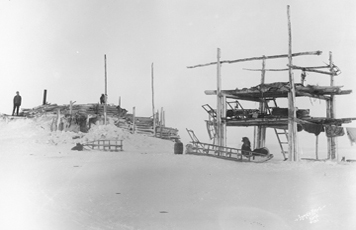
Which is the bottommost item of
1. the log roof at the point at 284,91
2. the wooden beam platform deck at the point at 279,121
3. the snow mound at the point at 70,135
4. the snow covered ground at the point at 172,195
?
the snow covered ground at the point at 172,195

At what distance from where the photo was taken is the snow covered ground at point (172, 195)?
33.0 ft

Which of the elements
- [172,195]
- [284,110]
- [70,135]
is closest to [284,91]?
[284,110]

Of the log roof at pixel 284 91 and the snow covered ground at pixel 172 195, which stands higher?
the log roof at pixel 284 91

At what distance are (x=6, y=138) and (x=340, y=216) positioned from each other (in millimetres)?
24524

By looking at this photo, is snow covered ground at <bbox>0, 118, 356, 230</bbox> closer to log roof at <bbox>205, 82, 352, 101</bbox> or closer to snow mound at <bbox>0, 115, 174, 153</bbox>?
log roof at <bbox>205, 82, 352, 101</bbox>

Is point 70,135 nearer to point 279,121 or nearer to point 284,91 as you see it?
point 279,121

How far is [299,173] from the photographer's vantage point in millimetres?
16422

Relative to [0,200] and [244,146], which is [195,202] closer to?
[0,200]

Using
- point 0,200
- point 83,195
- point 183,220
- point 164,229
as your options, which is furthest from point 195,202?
point 0,200

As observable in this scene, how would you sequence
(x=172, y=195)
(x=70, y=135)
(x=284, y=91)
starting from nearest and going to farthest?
(x=172, y=195)
(x=284, y=91)
(x=70, y=135)

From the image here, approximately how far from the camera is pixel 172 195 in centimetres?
1252

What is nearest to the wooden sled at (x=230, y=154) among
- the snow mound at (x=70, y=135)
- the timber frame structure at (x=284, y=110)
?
the timber frame structure at (x=284, y=110)

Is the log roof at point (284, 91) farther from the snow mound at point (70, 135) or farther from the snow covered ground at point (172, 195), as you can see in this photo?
the snow mound at point (70, 135)

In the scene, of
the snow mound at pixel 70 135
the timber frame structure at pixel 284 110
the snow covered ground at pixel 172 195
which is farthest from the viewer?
the snow mound at pixel 70 135
